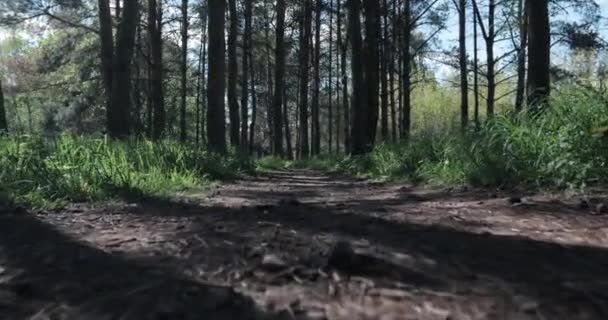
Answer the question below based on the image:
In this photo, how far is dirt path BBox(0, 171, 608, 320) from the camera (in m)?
1.81

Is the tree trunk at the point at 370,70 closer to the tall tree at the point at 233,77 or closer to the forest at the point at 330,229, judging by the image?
the forest at the point at 330,229

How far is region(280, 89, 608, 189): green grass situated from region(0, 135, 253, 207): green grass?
347 centimetres

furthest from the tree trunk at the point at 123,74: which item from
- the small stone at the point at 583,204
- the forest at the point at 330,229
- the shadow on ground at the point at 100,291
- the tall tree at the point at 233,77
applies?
the small stone at the point at 583,204

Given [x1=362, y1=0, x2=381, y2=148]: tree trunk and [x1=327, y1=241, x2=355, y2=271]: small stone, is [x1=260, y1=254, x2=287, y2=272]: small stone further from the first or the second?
[x1=362, y1=0, x2=381, y2=148]: tree trunk

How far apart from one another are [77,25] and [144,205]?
15.6 metres

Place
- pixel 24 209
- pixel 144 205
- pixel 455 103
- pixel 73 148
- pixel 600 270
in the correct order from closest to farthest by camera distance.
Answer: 1. pixel 600 270
2. pixel 24 209
3. pixel 144 205
4. pixel 73 148
5. pixel 455 103

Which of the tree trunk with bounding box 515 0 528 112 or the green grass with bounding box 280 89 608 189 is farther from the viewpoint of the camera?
the tree trunk with bounding box 515 0 528 112

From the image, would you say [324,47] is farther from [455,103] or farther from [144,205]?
[144,205]

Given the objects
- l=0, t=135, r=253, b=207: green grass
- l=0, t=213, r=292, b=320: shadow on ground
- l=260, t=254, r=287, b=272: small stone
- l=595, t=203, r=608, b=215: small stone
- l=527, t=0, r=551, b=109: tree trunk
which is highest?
l=527, t=0, r=551, b=109: tree trunk

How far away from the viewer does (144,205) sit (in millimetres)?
4879

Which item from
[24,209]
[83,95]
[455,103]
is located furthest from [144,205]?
[455,103]

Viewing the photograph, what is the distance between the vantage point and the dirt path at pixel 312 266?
1.81m

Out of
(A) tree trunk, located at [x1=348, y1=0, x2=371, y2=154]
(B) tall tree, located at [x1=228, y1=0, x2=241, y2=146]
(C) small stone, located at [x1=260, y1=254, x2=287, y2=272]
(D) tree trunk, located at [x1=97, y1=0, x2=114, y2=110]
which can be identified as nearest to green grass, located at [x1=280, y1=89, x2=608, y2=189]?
(C) small stone, located at [x1=260, y1=254, x2=287, y2=272]

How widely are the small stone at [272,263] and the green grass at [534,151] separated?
3.29 metres
